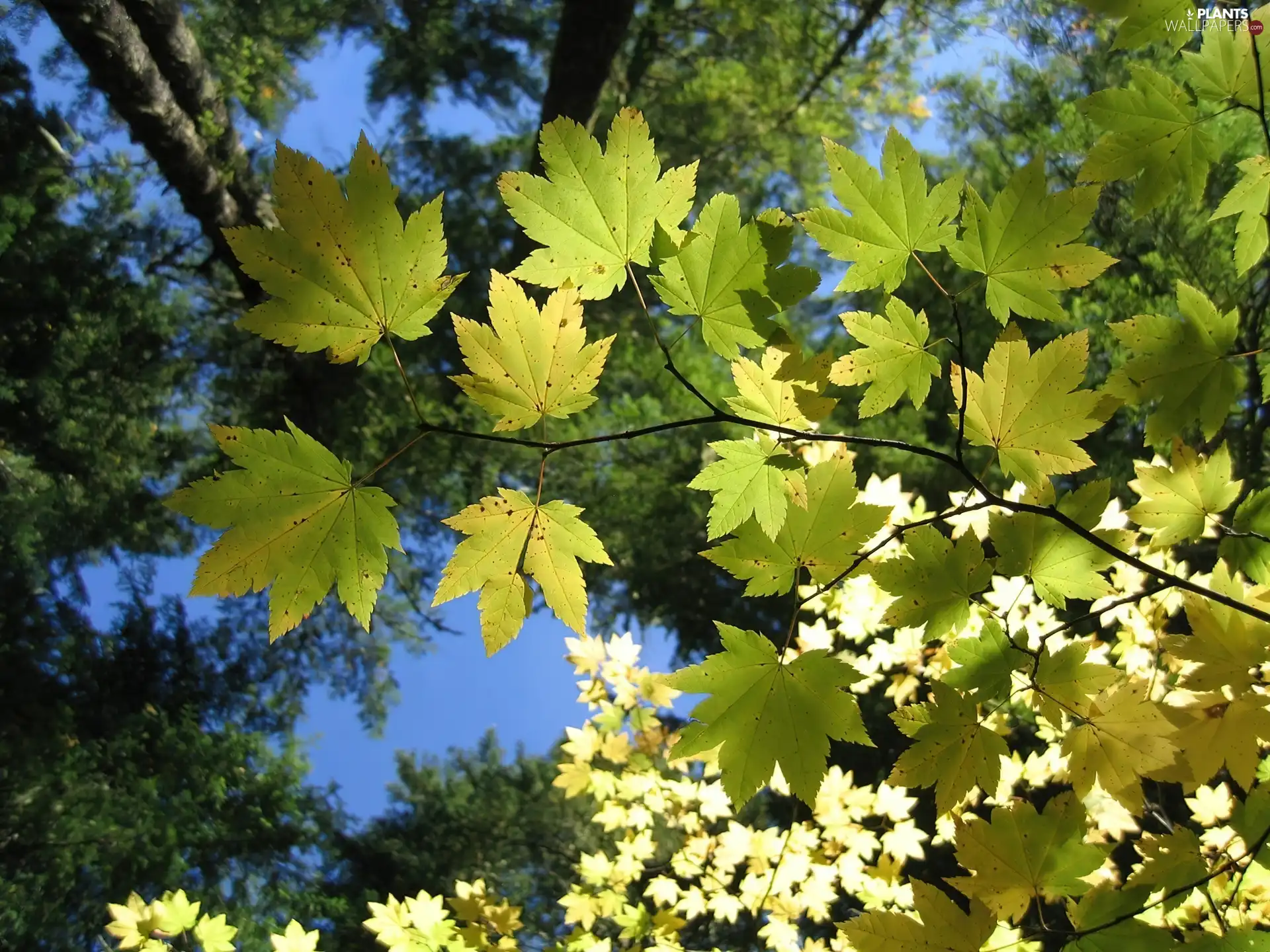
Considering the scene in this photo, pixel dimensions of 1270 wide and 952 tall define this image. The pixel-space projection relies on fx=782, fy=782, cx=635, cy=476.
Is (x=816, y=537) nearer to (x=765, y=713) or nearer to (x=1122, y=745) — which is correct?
(x=765, y=713)

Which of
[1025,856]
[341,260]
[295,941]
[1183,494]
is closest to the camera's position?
[341,260]

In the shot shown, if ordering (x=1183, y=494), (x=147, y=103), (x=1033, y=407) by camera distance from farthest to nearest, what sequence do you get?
(x=147, y=103) < (x=1183, y=494) < (x=1033, y=407)

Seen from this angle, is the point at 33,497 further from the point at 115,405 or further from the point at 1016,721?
the point at 1016,721

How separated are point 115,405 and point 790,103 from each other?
4.98 meters

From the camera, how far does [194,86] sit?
3906 mm

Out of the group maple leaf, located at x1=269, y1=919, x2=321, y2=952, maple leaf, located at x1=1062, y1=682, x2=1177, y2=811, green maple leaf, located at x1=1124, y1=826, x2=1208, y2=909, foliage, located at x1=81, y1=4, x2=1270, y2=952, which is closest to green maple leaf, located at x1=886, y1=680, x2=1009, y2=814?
foliage, located at x1=81, y1=4, x2=1270, y2=952

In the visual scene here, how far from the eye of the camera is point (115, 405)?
4566mm

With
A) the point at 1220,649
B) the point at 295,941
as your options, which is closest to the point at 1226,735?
the point at 1220,649

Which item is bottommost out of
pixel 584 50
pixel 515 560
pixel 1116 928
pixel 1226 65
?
pixel 1116 928


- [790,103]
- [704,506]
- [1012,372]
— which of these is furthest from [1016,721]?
[790,103]

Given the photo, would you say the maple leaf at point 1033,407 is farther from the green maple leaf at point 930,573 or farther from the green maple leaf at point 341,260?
the green maple leaf at point 341,260

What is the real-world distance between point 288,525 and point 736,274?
1.57 feet

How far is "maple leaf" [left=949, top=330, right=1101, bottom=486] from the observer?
783mm

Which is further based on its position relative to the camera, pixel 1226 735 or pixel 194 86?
pixel 194 86
